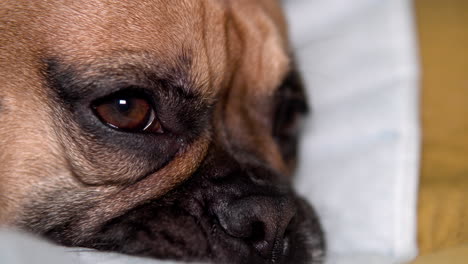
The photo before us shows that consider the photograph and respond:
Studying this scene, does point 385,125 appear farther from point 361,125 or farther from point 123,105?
point 123,105

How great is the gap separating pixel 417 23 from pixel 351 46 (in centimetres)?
27

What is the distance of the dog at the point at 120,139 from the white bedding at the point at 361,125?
35 centimetres

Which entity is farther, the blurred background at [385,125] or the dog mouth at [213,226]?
the blurred background at [385,125]

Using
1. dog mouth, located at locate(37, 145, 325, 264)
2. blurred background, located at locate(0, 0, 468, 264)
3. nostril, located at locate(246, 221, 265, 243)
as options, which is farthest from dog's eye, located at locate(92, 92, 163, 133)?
blurred background, located at locate(0, 0, 468, 264)

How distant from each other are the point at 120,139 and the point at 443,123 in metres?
1.17

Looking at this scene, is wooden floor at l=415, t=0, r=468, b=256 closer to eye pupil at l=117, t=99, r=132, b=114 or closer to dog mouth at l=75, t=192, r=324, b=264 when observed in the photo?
dog mouth at l=75, t=192, r=324, b=264

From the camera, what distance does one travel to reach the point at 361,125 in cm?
211

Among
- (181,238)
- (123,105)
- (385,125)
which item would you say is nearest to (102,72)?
(123,105)

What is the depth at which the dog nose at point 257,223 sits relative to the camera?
1460mm

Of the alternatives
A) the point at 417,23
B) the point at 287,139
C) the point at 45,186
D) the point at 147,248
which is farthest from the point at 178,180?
the point at 417,23

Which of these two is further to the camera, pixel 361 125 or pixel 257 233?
pixel 361 125

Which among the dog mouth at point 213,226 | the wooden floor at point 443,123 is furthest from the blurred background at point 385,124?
the dog mouth at point 213,226

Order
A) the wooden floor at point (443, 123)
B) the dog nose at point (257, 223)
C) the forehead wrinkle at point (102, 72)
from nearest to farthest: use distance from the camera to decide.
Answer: the forehead wrinkle at point (102, 72) < the dog nose at point (257, 223) < the wooden floor at point (443, 123)

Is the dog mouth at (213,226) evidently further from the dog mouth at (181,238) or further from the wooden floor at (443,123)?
the wooden floor at (443,123)
